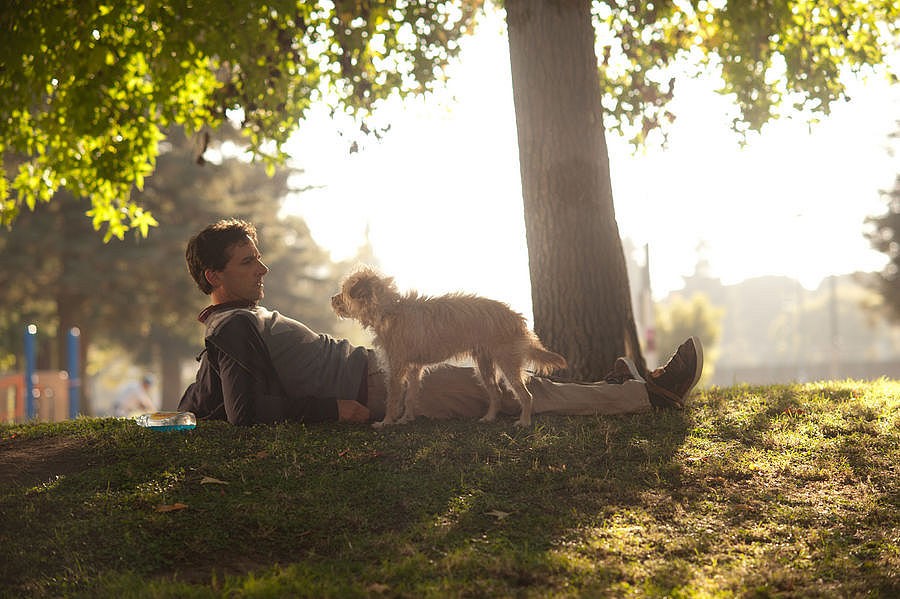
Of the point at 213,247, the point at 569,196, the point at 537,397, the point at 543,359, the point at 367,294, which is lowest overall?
the point at 537,397

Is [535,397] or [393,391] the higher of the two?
[393,391]

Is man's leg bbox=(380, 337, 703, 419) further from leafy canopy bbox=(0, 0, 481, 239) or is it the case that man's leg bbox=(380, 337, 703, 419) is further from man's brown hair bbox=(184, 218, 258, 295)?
leafy canopy bbox=(0, 0, 481, 239)

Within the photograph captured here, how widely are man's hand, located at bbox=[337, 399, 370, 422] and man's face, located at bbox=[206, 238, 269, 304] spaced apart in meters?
1.08

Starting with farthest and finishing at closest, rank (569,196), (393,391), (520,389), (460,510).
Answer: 1. (569,196)
2. (520,389)
3. (393,391)
4. (460,510)

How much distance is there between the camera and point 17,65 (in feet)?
24.4

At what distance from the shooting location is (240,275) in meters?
6.84

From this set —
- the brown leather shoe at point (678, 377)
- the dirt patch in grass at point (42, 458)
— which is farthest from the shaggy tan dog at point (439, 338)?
the dirt patch in grass at point (42, 458)

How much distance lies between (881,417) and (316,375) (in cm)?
460

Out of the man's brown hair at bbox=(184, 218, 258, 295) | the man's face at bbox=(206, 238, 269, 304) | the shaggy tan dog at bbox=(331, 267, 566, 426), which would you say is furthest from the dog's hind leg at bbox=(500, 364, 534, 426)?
the man's brown hair at bbox=(184, 218, 258, 295)

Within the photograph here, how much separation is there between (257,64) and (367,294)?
308 centimetres

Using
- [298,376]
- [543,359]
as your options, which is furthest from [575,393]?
[298,376]

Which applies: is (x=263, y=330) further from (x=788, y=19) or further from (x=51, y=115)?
(x=788, y=19)

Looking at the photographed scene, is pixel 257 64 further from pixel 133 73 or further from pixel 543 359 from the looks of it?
pixel 543 359

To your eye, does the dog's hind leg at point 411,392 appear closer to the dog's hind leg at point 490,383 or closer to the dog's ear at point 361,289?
the dog's hind leg at point 490,383
